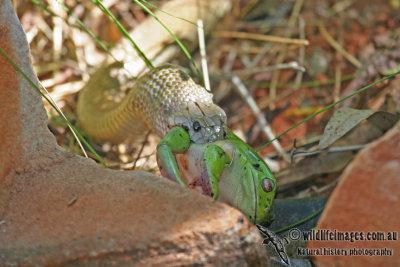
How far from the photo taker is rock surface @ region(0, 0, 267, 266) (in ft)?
4.45

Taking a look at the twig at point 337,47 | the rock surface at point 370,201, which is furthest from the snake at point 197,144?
the twig at point 337,47

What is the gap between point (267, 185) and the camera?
1792 millimetres

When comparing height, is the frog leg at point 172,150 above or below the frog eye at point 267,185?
above

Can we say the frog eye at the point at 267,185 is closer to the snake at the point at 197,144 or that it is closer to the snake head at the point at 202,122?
the snake at the point at 197,144

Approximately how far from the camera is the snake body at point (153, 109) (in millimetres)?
2072

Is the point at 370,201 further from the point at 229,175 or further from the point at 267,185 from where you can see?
the point at 229,175

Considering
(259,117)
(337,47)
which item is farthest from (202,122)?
(337,47)

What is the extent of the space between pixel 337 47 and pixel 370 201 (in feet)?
10.4

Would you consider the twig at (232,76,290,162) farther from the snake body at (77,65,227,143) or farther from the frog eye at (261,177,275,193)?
the frog eye at (261,177,275,193)

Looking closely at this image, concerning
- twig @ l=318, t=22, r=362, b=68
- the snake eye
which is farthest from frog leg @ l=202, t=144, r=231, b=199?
twig @ l=318, t=22, r=362, b=68

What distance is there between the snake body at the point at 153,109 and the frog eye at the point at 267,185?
0.32 meters

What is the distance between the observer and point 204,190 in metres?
1.83

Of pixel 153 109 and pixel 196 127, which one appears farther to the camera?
pixel 153 109

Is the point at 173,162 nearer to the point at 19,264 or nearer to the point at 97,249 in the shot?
the point at 97,249
